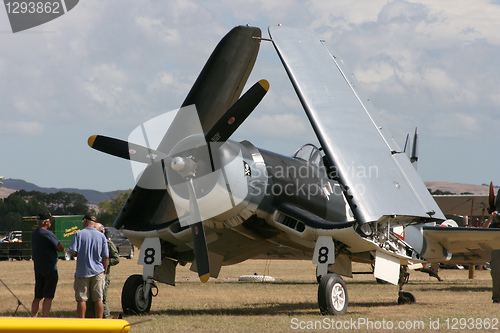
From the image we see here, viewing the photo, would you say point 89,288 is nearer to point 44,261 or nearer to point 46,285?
point 46,285

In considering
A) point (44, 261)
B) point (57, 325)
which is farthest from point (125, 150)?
point (57, 325)

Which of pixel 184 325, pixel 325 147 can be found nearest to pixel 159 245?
pixel 184 325

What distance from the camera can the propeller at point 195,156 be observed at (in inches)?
360

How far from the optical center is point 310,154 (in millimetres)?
11867

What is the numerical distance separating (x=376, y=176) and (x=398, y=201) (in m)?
0.53

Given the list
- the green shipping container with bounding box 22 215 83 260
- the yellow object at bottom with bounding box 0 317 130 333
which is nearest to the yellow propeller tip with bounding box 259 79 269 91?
the yellow object at bottom with bounding box 0 317 130 333

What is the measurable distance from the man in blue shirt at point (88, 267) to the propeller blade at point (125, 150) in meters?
1.60

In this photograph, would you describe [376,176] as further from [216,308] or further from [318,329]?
[216,308]

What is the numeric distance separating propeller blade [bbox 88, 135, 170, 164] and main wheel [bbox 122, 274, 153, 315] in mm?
2145

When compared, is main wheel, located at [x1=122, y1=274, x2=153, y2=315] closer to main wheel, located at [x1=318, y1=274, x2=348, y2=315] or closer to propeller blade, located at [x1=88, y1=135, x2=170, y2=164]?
propeller blade, located at [x1=88, y1=135, x2=170, y2=164]

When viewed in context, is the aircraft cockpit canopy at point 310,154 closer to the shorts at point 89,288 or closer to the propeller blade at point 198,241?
the propeller blade at point 198,241

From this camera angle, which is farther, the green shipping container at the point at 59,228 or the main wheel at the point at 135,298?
the green shipping container at the point at 59,228

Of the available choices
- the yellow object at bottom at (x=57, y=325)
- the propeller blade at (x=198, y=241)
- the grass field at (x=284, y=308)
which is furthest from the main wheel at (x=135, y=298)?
the yellow object at bottom at (x=57, y=325)

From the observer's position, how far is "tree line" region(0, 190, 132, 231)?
94.1 meters
